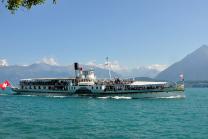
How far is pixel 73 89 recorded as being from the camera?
102 meters

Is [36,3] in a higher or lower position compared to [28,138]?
higher

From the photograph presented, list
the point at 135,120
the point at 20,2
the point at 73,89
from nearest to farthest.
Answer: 1. the point at 20,2
2. the point at 135,120
3. the point at 73,89

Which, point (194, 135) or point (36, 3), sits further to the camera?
point (194, 135)

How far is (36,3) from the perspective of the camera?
21.6 m

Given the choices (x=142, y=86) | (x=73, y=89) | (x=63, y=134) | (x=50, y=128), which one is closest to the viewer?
(x=63, y=134)

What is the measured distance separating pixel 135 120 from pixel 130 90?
45093 mm

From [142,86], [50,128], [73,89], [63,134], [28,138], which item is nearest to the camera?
[28,138]

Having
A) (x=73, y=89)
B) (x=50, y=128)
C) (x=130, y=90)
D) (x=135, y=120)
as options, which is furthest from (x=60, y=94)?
(x=50, y=128)

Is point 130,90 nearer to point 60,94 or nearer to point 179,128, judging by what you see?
point 60,94

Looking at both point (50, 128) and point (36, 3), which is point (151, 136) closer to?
point (50, 128)

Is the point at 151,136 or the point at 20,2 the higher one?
the point at 20,2

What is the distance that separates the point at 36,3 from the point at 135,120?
100 ft

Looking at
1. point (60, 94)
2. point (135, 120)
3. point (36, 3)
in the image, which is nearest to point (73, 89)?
point (60, 94)

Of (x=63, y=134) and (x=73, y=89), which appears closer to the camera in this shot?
(x=63, y=134)
